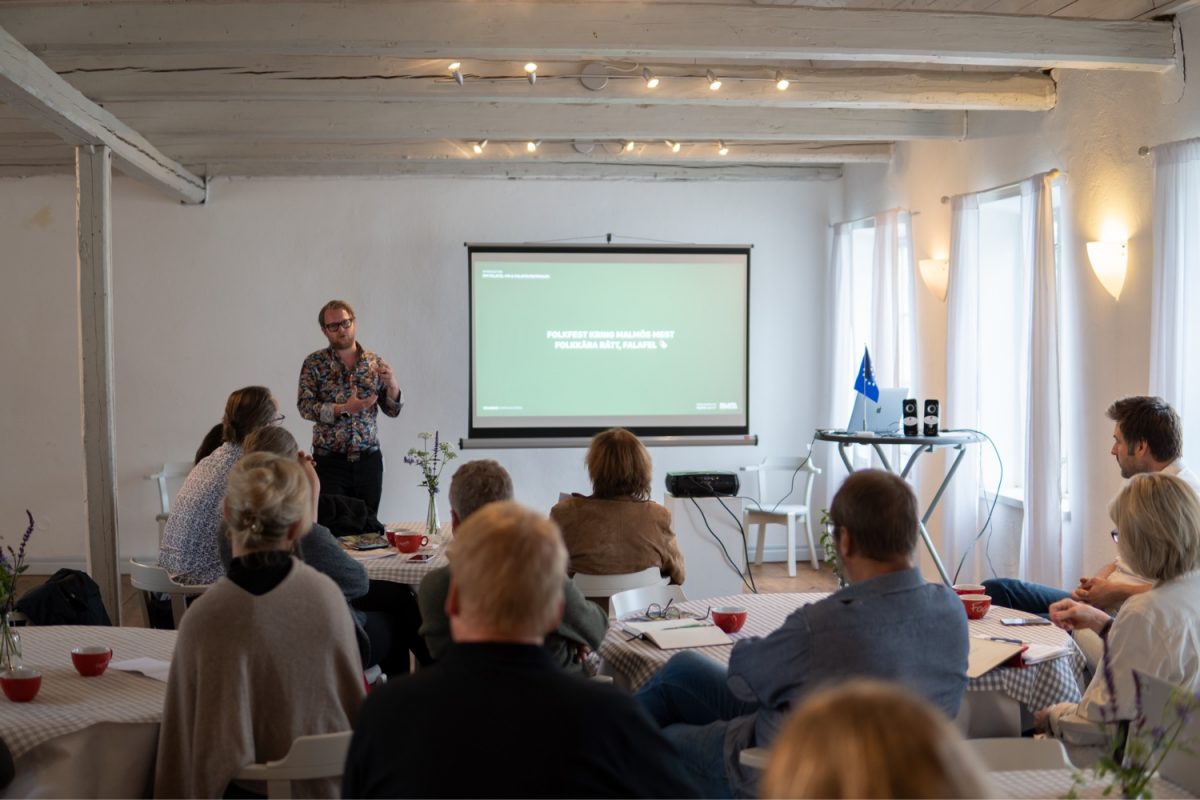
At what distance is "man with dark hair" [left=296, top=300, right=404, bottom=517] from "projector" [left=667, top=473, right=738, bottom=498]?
1640 millimetres

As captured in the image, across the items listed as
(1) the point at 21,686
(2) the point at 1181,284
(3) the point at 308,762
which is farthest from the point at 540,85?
(3) the point at 308,762

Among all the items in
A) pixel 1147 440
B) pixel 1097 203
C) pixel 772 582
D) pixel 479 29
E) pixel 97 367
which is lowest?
pixel 772 582

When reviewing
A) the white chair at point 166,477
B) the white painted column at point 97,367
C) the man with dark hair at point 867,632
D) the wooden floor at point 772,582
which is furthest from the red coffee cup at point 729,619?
the white chair at point 166,477

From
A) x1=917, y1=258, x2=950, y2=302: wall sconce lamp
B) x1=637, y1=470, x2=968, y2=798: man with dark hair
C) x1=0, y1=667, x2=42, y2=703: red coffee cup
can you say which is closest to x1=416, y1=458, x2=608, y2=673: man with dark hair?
x1=637, y1=470, x2=968, y2=798: man with dark hair

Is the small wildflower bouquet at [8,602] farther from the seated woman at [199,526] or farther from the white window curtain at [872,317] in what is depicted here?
the white window curtain at [872,317]

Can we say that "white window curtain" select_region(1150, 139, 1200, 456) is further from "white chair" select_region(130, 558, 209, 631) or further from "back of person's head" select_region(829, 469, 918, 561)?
"white chair" select_region(130, 558, 209, 631)

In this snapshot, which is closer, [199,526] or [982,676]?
[982,676]

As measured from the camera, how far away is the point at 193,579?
4.05 meters

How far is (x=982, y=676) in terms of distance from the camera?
2.82 meters

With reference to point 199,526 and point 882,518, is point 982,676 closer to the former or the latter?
point 882,518

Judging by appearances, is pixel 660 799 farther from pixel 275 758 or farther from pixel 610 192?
pixel 610 192

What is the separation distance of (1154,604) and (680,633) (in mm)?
1197

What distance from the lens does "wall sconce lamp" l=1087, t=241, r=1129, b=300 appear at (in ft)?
17.3

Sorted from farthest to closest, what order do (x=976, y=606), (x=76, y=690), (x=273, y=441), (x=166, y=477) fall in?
(x=166, y=477) < (x=273, y=441) < (x=976, y=606) < (x=76, y=690)
